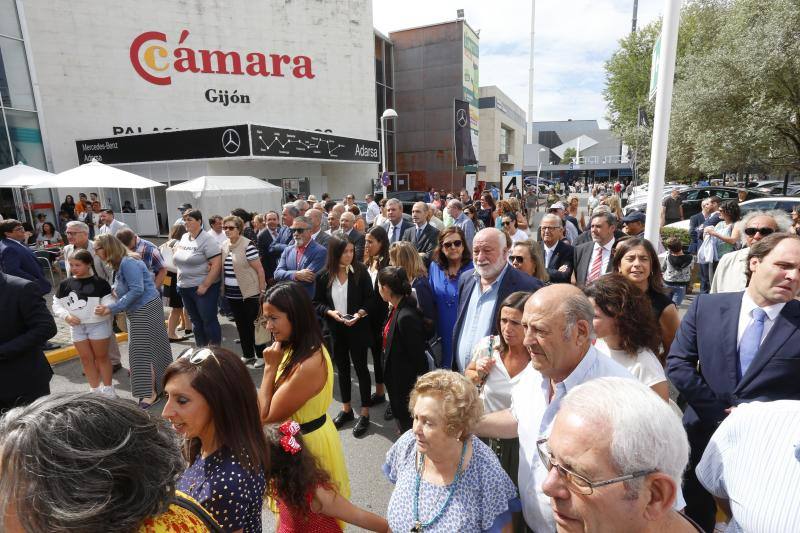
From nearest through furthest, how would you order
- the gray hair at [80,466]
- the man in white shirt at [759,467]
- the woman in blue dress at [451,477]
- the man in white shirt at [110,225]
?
the gray hair at [80,466] → the man in white shirt at [759,467] → the woman in blue dress at [451,477] → the man in white shirt at [110,225]

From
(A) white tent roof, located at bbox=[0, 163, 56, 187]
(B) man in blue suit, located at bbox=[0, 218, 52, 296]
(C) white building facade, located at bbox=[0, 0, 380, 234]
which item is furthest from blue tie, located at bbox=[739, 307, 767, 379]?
(C) white building facade, located at bbox=[0, 0, 380, 234]

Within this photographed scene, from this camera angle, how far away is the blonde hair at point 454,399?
179 cm

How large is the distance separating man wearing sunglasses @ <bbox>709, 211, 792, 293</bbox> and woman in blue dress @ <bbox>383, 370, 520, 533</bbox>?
361 cm

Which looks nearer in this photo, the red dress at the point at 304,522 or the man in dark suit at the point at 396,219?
the red dress at the point at 304,522

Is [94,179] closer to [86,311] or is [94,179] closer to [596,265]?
[86,311]

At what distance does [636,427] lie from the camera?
1.10m

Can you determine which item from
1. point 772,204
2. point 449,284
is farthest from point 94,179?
point 772,204

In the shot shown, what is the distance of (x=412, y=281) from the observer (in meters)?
4.21

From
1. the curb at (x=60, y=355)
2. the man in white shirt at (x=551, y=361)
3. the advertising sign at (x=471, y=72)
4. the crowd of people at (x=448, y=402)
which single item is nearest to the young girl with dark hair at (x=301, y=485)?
the crowd of people at (x=448, y=402)

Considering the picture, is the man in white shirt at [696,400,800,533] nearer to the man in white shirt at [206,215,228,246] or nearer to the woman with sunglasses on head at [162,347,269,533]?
the woman with sunglasses on head at [162,347,269,533]

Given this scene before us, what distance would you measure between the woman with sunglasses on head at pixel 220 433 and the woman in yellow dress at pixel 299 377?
0.52 m

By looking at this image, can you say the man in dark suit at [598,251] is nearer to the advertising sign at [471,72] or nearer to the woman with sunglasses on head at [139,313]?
the woman with sunglasses on head at [139,313]

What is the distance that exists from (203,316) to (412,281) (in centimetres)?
305

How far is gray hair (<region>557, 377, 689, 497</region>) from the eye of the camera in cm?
108
